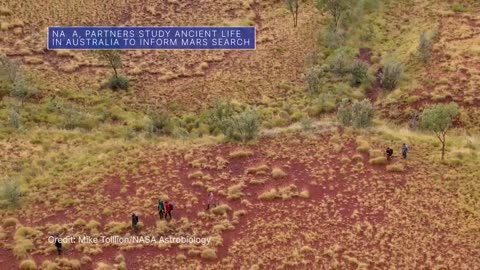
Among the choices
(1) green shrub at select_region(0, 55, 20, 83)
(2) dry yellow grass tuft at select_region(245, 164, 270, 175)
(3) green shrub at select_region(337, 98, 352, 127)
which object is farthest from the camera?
(1) green shrub at select_region(0, 55, 20, 83)

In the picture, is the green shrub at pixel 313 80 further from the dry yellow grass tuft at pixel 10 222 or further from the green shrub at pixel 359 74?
the dry yellow grass tuft at pixel 10 222

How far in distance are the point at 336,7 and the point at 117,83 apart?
19.0 metres

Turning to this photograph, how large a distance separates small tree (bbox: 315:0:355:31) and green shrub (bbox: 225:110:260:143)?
18.9 metres

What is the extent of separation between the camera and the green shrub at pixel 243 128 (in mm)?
39969

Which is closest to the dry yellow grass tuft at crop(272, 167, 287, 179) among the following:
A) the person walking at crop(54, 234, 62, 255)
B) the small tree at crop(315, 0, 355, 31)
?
the person walking at crop(54, 234, 62, 255)

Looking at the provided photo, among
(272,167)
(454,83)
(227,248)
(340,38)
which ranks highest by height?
(340,38)

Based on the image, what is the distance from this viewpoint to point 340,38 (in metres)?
54.8

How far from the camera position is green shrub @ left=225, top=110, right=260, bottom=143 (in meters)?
40.0

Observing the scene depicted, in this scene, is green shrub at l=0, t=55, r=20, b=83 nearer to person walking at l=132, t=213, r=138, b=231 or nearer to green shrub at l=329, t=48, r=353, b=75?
person walking at l=132, t=213, r=138, b=231

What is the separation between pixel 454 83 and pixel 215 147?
18.3 metres

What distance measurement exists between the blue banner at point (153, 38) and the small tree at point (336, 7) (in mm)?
6227

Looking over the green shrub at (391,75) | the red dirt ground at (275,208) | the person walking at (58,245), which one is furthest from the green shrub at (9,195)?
the green shrub at (391,75)

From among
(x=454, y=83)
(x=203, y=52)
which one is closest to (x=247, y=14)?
(x=203, y=52)

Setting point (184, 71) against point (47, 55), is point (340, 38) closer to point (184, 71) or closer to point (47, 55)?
point (184, 71)
